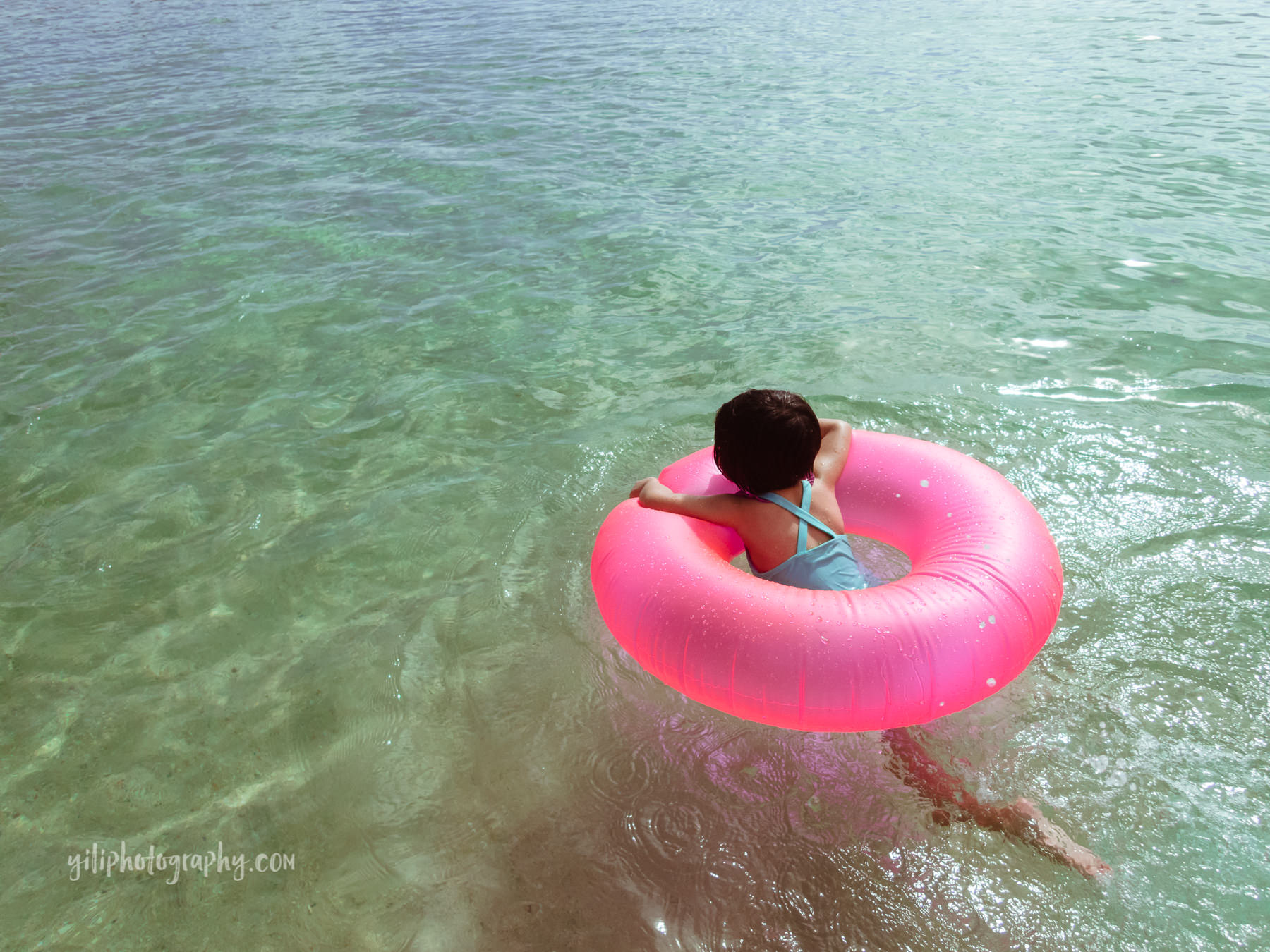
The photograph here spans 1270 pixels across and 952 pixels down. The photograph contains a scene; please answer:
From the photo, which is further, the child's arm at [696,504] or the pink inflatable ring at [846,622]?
the child's arm at [696,504]

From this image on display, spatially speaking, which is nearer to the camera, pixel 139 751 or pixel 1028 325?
pixel 139 751

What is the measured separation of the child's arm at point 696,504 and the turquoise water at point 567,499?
64 cm

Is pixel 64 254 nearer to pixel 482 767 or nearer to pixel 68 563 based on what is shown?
pixel 68 563

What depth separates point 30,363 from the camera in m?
5.18

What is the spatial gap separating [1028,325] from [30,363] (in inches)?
234

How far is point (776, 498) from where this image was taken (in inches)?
106

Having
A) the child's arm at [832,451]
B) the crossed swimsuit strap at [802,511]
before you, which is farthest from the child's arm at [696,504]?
the child's arm at [832,451]

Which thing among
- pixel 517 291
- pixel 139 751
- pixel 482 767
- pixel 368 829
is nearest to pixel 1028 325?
pixel 517 291

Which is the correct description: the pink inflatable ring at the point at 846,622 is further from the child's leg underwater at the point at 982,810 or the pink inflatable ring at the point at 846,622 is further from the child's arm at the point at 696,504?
the child's leg underwater at the point at 982,810

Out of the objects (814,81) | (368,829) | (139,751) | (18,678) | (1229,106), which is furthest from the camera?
(814,81)

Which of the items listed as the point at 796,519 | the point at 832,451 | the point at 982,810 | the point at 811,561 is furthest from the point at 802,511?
the point at 982,810

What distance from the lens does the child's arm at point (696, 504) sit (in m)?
2.72

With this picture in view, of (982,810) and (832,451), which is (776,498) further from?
(982,810)

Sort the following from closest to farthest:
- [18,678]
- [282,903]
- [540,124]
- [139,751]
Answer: [282,903], [139,751], [18,678], [540,124]
